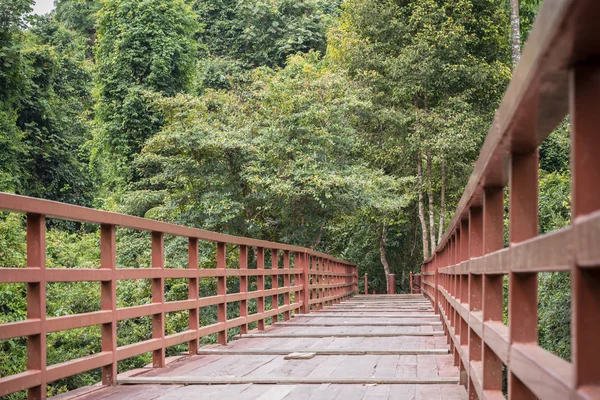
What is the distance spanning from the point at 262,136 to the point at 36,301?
16129 mm

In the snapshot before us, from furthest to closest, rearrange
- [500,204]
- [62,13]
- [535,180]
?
[62,13] < [500,204] < [535,180]

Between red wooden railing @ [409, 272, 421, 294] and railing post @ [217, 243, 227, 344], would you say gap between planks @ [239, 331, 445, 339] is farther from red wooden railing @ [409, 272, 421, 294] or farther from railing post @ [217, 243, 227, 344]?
red wooden railing @ [409, 272, 421, 294]

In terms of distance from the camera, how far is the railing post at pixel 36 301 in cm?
372

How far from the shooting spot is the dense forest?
18172 mm

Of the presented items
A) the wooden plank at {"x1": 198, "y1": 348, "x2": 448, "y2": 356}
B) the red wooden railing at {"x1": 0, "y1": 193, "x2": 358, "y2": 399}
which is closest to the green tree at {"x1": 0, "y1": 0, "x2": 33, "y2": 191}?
the wooden plank at {"x1": 198, "y1": 348, "x2": 448, "y2": 356}

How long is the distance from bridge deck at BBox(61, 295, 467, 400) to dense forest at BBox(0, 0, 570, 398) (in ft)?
8.54

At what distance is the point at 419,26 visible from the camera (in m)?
24.8

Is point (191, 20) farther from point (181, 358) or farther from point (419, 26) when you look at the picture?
point (181, 358)

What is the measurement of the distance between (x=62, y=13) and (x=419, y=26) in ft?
96.7

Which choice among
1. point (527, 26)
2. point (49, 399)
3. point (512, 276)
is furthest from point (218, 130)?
point (512, 276)

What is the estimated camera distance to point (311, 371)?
17.8ft

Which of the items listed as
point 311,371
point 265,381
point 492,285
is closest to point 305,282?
point 311,371

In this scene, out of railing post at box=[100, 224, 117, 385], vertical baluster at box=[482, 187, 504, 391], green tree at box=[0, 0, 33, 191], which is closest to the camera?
A: vertical baluster at box=[482, 187, 504, 391]

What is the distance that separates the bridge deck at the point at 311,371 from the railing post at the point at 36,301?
61cm
